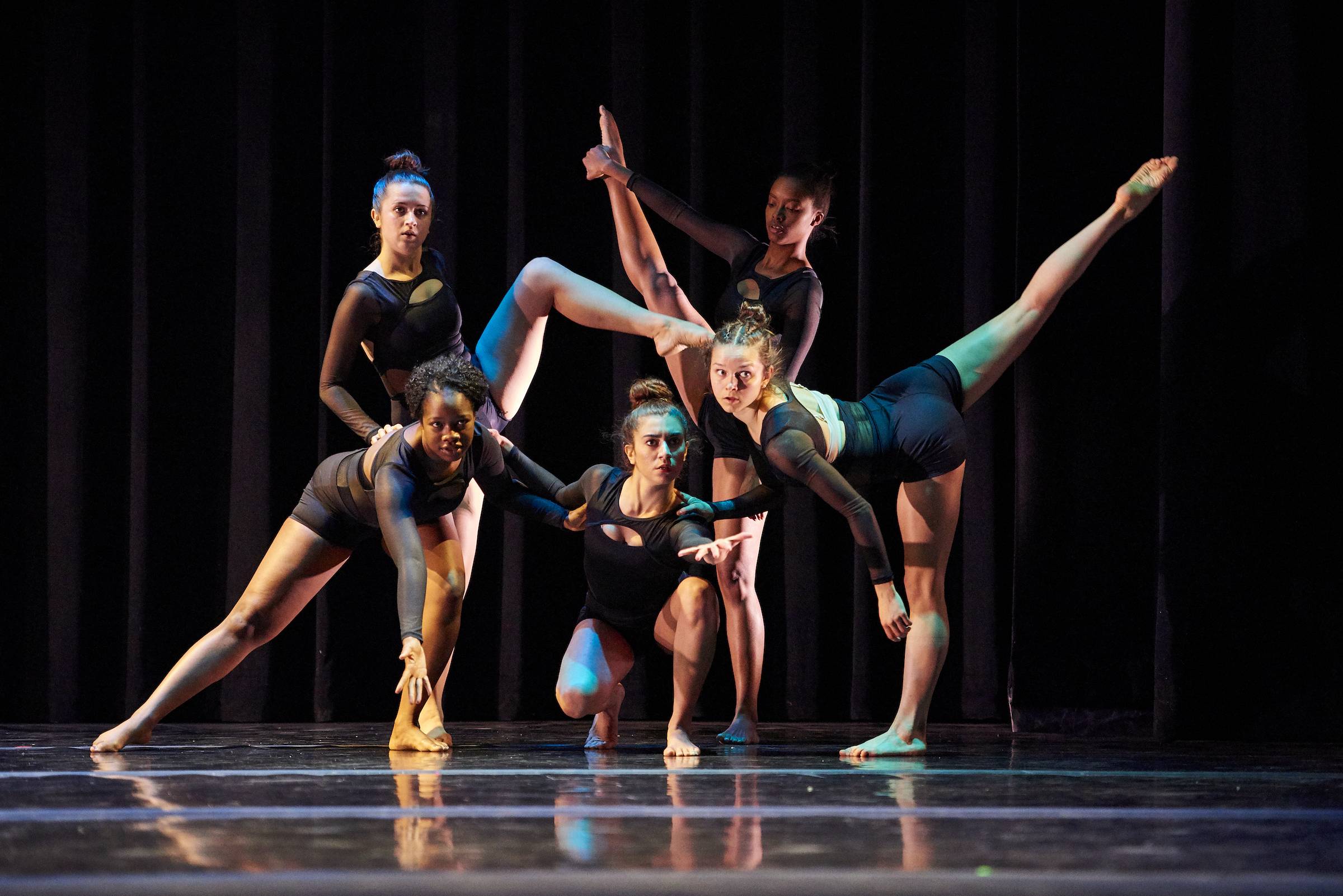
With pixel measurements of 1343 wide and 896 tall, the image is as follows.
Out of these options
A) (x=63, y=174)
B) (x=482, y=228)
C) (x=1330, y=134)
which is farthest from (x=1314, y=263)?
(x=63, y=174)

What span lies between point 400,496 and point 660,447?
0.58 m

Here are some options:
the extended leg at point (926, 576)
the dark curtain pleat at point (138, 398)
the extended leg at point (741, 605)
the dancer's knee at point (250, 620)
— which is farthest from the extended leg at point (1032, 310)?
the dark curtain pleat at point (138, 398)

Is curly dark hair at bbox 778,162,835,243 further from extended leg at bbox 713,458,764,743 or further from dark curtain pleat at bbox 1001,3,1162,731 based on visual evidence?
dark curtain pleat at bbox 1001,3,1162,731

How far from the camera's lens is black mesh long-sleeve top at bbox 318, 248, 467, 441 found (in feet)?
10.5

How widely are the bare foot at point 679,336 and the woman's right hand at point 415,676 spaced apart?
1.01 metres

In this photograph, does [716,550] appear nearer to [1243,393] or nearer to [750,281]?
[750,281]

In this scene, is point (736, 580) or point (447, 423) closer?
point (447, 423)

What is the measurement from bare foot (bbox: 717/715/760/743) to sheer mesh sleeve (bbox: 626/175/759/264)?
1.20m

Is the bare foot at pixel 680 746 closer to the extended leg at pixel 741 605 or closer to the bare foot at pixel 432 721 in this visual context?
the extended leg at pixel 741 605

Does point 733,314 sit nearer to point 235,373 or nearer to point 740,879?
point 235,373

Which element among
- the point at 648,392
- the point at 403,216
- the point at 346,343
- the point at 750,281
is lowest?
the point at 648,392

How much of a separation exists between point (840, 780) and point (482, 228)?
8.68 ft

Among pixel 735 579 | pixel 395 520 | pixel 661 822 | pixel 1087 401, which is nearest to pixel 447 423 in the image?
pixel 395 520

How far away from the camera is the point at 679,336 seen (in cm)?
326
